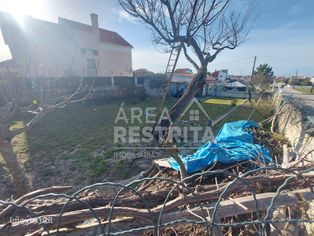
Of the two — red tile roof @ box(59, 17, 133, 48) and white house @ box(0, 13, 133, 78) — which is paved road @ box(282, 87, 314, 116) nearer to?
white house @ box(0, 13, 133, 78)

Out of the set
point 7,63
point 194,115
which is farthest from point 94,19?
point 7,63

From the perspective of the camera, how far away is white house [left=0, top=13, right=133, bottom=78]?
13078 millimetres

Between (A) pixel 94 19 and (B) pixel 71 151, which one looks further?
(A) pixel 94 19

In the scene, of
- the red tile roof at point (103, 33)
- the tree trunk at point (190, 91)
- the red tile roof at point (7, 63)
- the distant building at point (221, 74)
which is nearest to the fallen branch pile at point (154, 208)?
the red tile roof at point (7, 63)

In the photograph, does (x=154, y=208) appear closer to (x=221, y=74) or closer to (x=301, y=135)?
(x=301, y=135)

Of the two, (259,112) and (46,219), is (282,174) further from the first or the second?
(259,112)

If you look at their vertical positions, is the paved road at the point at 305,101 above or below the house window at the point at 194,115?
above

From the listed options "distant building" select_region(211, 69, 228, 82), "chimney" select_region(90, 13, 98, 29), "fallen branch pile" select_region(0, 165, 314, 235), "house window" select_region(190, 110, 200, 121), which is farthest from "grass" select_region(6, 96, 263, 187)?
"distant building" select_region(211, 69, 228, 82)

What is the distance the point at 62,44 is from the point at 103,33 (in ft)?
21.0

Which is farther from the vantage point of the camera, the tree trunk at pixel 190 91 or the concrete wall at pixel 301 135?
the tree trunk at pixel 190 91

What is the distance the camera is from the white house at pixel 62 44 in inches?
515

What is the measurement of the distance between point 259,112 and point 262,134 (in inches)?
223

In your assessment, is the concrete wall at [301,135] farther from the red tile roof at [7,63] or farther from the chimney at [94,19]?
the chimney at [94,19]

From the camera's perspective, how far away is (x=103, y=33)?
20000 mm
